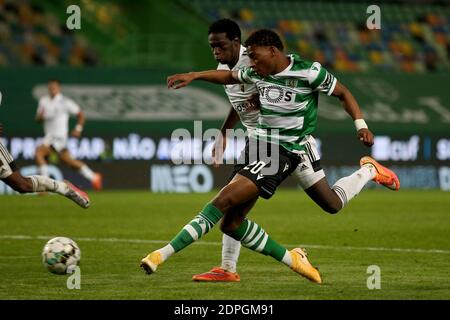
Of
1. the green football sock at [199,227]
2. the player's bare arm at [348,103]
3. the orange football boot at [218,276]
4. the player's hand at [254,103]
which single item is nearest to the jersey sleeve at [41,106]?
the player's hand at [254,103]

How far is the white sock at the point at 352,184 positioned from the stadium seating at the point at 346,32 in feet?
60.8

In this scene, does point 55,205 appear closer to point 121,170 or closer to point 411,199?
point 121,170

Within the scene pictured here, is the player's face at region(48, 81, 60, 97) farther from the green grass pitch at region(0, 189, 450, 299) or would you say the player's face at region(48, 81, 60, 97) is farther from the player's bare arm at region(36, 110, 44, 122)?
the green grass pitch at region(0, 189, 450, 299)

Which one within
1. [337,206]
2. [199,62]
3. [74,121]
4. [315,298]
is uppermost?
[199,62]

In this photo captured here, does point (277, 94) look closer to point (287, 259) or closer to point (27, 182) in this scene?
point (287, 259)

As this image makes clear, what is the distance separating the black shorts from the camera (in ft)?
26.6

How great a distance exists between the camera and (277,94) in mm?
8281

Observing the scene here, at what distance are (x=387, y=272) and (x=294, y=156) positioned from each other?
152 cm

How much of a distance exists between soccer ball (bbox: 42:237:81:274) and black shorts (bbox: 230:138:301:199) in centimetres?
154

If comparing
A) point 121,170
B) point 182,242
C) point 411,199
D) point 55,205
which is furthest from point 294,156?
point 121,170

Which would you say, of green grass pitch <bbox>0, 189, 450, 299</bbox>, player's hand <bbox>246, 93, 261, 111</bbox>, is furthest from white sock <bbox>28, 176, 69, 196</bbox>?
player's hand <bbox>246, 93, 261, 111</bbox>

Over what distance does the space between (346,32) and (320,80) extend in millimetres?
22271

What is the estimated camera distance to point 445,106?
2559 centimetres

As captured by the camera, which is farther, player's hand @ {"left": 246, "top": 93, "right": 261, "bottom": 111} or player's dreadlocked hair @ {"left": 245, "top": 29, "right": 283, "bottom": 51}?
player's hand @ {"left": 246, "top": 93, "right": 261, "bottom": 111}
